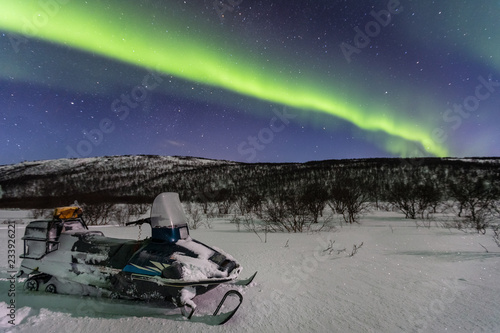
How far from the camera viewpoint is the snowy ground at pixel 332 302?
2.95 metres

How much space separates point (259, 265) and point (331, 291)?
1.87 meters

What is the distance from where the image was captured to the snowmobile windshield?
3619mm

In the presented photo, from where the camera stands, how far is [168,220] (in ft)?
Result: 12.1

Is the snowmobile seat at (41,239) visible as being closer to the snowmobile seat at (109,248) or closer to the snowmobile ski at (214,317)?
the snowmobile seat at (109,248)

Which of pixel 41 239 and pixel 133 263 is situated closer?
pixel 133 263

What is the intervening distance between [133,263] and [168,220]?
0.65m

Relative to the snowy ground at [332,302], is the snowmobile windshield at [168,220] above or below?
above

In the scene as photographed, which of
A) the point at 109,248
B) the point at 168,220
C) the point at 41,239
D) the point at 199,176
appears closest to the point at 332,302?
the point at 168,220

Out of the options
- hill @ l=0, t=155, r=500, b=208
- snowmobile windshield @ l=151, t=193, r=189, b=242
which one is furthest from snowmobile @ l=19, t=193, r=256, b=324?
hill @ l=0, t=155, r=500, b=208

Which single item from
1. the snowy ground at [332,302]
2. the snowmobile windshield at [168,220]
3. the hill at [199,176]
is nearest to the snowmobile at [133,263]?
the snowmobile windshield at [168,220]

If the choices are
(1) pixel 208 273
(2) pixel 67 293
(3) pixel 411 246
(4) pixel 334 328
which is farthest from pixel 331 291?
(3) pixel 411 246

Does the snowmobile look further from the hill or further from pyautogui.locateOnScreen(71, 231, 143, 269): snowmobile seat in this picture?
the hill

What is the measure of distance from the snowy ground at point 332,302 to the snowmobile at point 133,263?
192mm

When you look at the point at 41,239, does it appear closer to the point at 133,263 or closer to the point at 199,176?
the point at 133,263
